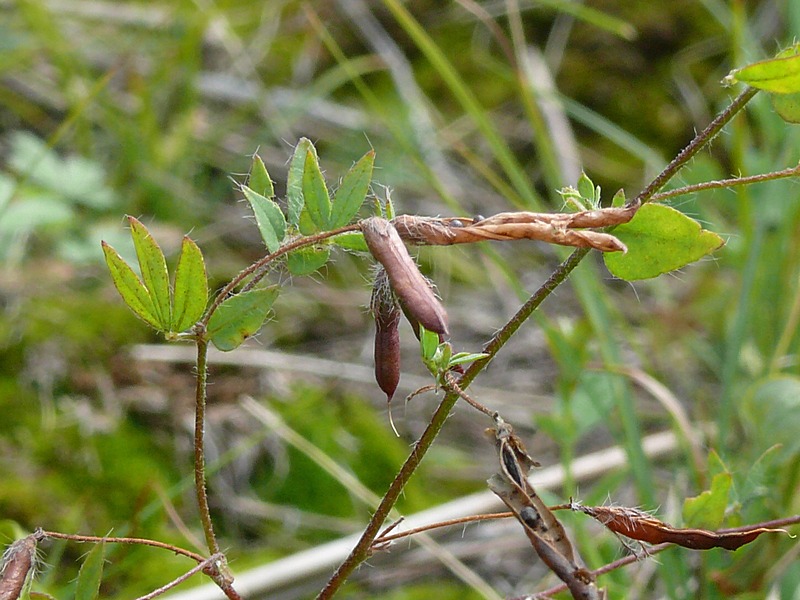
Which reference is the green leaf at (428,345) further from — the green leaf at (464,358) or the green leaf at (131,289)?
the green leaf at (131,289)

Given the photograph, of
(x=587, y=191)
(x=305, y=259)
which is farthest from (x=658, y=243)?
(x=305, y=259)

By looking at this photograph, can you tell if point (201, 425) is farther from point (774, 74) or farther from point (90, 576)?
point (774, 74)

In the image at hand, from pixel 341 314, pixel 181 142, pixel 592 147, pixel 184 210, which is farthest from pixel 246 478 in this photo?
pixel 592 147

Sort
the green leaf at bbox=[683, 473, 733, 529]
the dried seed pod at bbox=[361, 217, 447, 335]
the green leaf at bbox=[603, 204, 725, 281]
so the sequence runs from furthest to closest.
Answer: the green leaf at bbox=[683, 473, 733, 529]
the green leaf at bbox=[603, 204, 725, 281]
the dried seed pod at bbox=[361, 217, 447, 335]

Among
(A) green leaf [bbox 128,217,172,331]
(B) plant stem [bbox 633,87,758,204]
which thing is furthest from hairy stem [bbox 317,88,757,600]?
(A) green leaf [bbox 128,217,172,331]

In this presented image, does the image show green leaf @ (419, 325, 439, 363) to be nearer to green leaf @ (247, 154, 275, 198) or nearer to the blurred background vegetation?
green leaf @ (247, 154, 275, 198)

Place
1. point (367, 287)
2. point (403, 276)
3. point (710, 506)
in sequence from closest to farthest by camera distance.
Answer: point (403, 276) < point (710, 506) < point (367, 287)

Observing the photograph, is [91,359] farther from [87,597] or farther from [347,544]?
[87,597]
